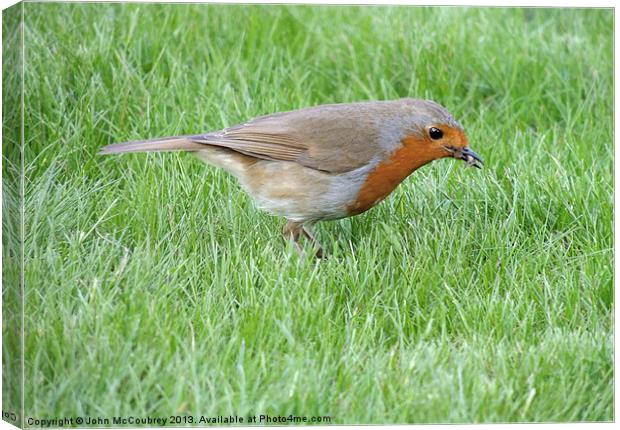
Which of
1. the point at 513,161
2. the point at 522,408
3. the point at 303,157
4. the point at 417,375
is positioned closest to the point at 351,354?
the point at 417,375

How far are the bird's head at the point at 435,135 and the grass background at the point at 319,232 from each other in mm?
384

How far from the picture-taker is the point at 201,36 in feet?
22.7

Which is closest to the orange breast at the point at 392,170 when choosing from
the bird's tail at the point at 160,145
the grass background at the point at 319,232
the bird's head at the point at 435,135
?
the bird's head at the point at 435,135

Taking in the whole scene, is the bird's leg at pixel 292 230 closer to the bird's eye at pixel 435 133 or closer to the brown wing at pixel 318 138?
the brown wing at pixel 318 138

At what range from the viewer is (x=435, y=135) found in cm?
547

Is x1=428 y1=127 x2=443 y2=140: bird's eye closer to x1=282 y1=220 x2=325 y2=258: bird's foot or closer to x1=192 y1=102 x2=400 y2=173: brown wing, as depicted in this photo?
x1=192 y1=102 x2=400 y2=173: brown wing

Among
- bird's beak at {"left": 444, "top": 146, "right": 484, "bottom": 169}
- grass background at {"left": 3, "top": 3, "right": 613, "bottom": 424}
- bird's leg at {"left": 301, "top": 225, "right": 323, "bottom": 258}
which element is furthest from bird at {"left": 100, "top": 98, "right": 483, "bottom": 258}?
grass background at {"left": 3, "top": 3, "right": 613, "bottom": 424}

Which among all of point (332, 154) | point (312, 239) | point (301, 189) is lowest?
point (312, 239)

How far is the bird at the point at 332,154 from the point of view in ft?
17.9

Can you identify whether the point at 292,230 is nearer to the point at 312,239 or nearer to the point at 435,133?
the point at 312,239

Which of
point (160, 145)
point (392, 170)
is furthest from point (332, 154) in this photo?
point (160, 145)

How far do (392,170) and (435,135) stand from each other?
0.82ft

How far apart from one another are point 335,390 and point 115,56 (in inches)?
109

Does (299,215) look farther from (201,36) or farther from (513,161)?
(201,36)
